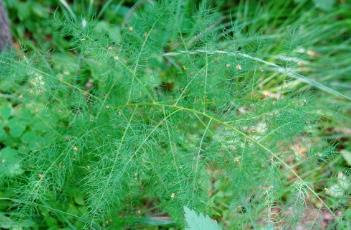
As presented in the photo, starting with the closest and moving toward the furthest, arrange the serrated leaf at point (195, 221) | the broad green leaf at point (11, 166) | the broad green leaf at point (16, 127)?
1. the serrated leaf at point (195, 221)
2. the broad green leaf at point (11, 166)
3. the broad green leaf at point (16, 127)

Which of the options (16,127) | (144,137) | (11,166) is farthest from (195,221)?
(16,127)

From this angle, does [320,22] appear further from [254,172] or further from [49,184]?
[49,184]

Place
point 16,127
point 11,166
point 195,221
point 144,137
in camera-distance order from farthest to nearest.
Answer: point 16,127 < point 11,166 < point 144,137 < point 195,221

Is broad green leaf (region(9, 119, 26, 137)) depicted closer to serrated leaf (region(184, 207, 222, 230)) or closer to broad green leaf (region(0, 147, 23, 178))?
broad green leaf (region(0, 147, 23, 178))

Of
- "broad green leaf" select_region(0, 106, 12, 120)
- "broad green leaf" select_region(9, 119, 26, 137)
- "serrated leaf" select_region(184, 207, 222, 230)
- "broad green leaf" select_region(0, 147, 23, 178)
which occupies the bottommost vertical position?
"broad green leaf" select_region(9, 119, 26, 137)

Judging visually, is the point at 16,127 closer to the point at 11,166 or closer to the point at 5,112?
the point at 5,112

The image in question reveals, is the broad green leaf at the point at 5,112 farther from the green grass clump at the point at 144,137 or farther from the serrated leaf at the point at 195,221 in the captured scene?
the serrated leaf at the point at 195,221

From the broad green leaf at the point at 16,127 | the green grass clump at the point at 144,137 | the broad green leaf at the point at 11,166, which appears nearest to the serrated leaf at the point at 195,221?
the green grass clump at the point at 144,137

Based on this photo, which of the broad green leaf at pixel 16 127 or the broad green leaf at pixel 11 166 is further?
the broad green leaf at pixel 16 127

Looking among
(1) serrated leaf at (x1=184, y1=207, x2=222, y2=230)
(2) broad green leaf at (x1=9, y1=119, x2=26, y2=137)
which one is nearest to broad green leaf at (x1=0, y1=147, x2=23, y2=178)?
(2) broad green leaf at (x1=9, y1=119, x2=26, y2=137)

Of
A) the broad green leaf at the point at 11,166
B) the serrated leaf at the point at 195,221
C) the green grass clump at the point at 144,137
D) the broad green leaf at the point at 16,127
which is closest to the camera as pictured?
the serrated leaf at the point at 195,221

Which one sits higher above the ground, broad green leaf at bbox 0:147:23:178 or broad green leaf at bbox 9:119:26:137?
broad green leaf at bbox 0:147:23:178
